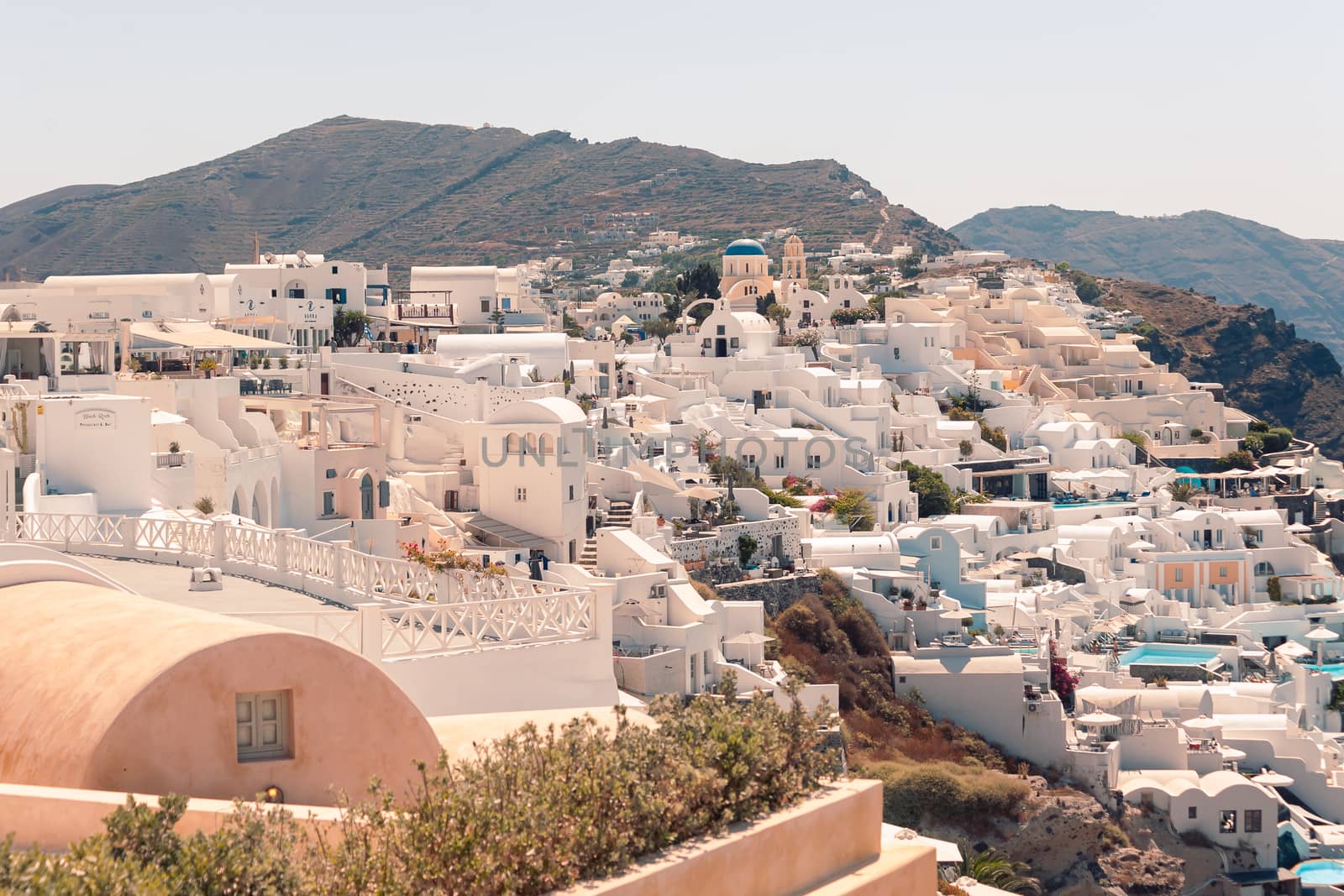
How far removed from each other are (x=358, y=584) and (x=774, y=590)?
17589 mm

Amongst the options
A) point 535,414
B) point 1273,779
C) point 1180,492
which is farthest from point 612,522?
point 1180,492

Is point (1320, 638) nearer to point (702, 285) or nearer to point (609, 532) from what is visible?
point (609, 532)

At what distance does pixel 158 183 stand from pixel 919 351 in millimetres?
115985

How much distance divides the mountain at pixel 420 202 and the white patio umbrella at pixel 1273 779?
3557 inches

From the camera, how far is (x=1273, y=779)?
29297 millimetres

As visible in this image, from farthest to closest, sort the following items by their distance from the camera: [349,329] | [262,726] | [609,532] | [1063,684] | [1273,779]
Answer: [349,329] → [1063,684] → [1273,779] → [609,532] → [262,726]

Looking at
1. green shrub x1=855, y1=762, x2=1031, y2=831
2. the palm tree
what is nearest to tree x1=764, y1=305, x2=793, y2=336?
green shrub x1=855, y1=762, x2=1031, y2=831

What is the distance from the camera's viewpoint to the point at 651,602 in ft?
80.4

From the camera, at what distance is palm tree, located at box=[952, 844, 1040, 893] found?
23.2 m

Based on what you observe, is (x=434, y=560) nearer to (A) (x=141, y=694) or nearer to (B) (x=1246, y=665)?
(A) (x=141, y=694)

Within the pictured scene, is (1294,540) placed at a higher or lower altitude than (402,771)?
lower

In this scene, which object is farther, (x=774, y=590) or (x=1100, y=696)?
(x=774, y=590)

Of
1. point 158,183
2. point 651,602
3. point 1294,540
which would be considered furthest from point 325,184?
point 651,602

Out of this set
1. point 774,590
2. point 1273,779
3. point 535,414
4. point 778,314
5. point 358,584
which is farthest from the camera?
point 778,314
